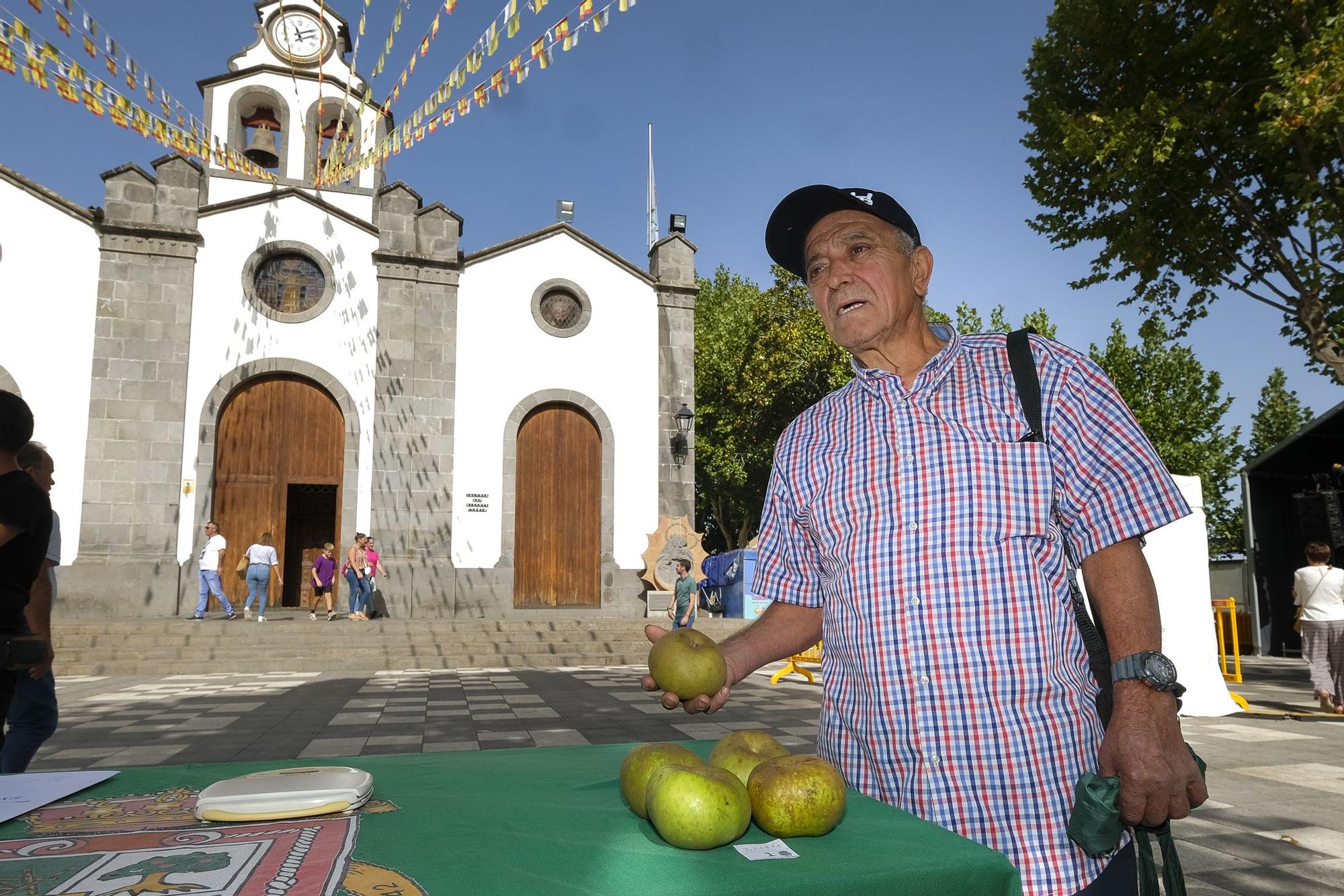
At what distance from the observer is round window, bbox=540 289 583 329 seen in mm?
20047

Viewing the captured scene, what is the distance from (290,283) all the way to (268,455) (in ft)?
12.2

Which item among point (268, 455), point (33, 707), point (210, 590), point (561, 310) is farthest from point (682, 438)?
point (33, 707)

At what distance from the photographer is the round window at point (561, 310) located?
20047 mm

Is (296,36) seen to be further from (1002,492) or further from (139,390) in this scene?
(1002,492)

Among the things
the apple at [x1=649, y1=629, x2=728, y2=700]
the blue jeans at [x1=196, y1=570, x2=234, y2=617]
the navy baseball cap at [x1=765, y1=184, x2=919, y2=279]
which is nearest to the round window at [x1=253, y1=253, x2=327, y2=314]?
the blue jeans at [x1=196, y1=570, x2=234, y2=617]

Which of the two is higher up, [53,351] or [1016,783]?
[53,351]

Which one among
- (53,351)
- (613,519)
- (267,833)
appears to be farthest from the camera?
(613,519)

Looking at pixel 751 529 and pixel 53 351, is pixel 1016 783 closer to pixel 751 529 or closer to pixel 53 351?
pixel 53 351

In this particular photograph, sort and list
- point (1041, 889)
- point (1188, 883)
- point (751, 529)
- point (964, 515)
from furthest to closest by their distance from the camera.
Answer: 1. point (751, 529)
2. point (1188, 883)
3. point (964, 515)
4. point (1041, 889)

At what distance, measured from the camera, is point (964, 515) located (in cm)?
189

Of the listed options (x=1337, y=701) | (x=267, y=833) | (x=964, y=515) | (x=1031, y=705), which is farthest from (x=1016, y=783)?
(x=1337, y=701)

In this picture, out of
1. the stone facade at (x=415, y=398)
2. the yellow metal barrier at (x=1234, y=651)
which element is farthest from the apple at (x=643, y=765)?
the stone facade at (x=415, y=398)

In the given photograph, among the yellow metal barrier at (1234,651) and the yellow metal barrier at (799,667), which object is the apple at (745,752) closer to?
the yellow metal barrier at (799,667)

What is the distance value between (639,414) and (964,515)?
18.3 meters
